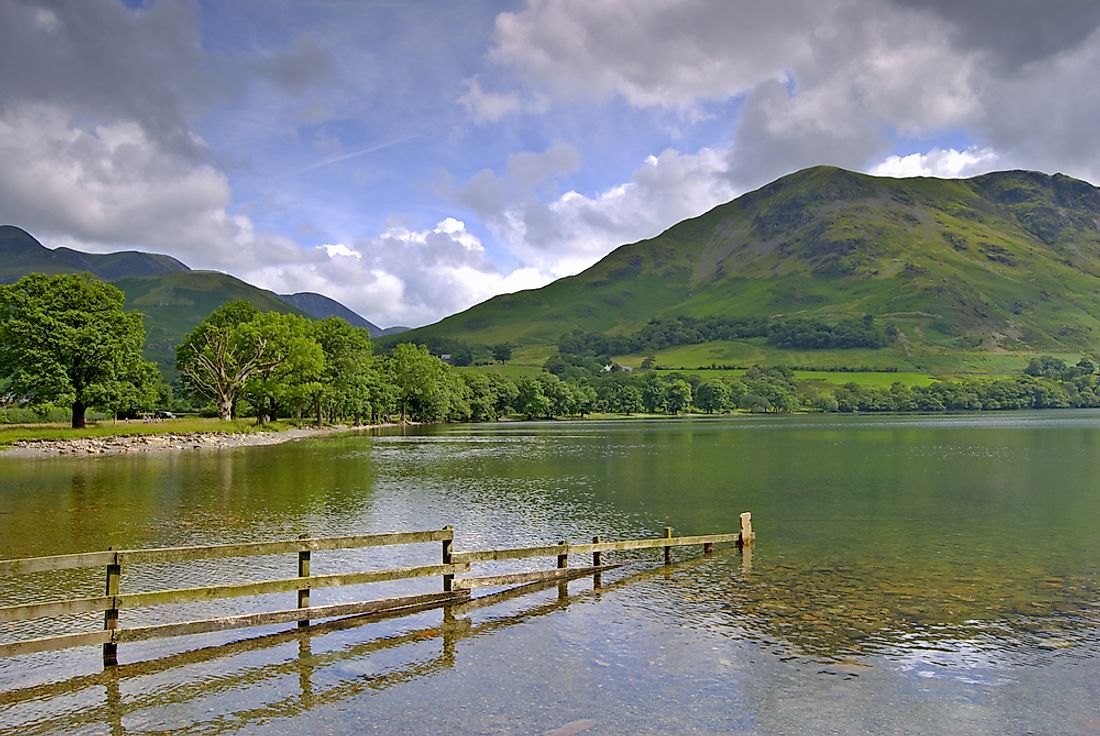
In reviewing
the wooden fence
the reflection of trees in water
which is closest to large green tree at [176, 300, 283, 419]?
the wooden fence

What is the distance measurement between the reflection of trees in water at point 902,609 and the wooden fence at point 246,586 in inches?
235

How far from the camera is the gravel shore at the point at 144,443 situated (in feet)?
244

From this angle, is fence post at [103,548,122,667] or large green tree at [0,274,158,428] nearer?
fence post at [103,548,122,667]

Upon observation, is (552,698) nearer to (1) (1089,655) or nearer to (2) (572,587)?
(2) (572,587)

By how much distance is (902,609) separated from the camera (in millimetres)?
21719

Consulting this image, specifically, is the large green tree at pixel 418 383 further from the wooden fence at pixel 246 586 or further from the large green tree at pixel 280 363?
the wooden fence at pixel 246 586

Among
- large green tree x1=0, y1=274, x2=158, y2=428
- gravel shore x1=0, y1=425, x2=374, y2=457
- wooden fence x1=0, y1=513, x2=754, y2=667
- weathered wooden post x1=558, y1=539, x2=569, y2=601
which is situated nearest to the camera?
wooden fence x1=0, y1=513, x2=754, y2=667

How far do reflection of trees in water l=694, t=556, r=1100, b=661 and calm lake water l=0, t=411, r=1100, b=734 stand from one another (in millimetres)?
103

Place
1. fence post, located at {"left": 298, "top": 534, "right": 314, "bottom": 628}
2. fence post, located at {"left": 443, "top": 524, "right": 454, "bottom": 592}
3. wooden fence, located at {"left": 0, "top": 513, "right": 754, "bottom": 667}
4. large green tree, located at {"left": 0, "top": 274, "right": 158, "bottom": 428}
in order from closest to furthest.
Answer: wooden fence, located at {"left": 0, "top": 513, "right": 754, "bottom": 667}, fence post, located at {"left": 298, "top": 534, "right": 314, "bottom": 628}, fence post, located at {"left": 443, "top": 524, "right": 454, "bottom": 592}, large green tree, located at {"left": 0, "top": 274, "right": 158, "bottom": 428}

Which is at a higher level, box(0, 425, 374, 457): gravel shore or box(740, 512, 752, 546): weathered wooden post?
box(0, 425, 374, 457): gravel shore

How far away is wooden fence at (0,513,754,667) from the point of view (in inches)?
634

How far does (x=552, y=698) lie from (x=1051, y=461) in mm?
72355

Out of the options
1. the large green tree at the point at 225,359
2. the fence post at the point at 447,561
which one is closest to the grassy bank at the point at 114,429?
the large green tree at the point at 225,359

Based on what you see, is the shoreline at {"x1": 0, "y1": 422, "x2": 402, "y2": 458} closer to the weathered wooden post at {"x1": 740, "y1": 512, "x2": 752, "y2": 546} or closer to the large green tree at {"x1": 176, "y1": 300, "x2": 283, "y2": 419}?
the large green tree at {"x1": 176, "y1": 300, "x2": 283, "y2": 419}
